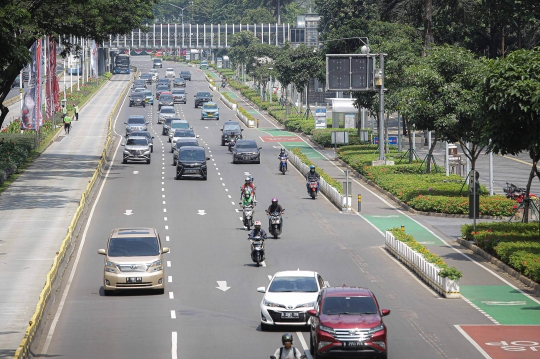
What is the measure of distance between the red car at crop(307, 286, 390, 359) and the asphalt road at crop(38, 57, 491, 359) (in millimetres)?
1328

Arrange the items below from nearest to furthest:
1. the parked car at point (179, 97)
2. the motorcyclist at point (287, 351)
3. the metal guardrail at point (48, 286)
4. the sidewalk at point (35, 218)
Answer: the motorcyclist at point (287, 351) → the metal guardrail at point (48, 286) → the sidewalk at point (35, 218) → the parked car at point (179, 97)

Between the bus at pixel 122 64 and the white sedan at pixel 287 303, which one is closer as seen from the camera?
the white sedan at pixel 287 303

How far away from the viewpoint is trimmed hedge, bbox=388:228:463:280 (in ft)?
93.5

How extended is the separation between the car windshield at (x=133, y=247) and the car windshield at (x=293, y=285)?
206 inches

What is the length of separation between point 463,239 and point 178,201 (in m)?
15.6

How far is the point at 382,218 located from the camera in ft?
148

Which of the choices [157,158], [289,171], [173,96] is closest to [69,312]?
[289,171]

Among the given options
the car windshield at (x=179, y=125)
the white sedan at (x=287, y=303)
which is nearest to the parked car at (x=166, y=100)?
the car windshield at (x=179, y=125)

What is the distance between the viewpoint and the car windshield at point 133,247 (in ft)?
94.9

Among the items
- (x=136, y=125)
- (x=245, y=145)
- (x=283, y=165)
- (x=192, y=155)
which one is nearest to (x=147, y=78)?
(x=136, y=125)

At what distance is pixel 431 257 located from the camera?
31219mm

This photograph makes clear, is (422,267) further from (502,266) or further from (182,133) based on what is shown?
(182,133)

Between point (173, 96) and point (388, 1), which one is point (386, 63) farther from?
point (173, 96)

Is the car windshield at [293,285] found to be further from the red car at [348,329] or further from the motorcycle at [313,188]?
the motorcycle at [313,188]
